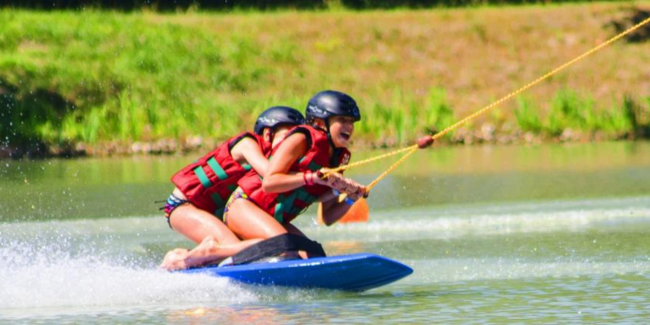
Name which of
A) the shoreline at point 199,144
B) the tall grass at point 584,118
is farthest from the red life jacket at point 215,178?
the tall grass at point 584,118

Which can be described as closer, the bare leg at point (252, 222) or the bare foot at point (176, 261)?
the bare leg at point (252, 222)

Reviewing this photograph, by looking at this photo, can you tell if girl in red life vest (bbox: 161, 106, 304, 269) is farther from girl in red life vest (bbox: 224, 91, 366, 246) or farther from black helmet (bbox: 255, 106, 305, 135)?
girl in red life vest (bbox: 224, 91, 366, 246)

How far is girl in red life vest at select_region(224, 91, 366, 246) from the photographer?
28.8 ft

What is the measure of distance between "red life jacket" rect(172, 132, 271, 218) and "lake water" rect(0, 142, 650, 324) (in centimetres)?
57

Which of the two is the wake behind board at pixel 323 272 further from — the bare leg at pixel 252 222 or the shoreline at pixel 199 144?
the shoreline at pixel 199 144

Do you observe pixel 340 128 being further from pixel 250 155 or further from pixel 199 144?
pixel 199 144

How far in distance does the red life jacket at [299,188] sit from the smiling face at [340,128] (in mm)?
52

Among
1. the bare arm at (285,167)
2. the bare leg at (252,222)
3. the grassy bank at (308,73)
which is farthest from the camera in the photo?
the grassy bank at (308,73)

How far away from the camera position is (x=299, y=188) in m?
9.16

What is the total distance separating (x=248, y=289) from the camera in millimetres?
8914

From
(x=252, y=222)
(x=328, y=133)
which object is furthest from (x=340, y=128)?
(x=252, y=222)

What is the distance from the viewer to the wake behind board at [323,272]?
8766mm

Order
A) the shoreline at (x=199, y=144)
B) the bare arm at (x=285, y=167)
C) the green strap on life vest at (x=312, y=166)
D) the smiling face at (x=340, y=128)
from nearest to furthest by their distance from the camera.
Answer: the bare arm at (x=285, y=167)
the green strap on life vest at (x=312, y=166)
the smiling face at (x=340, y=128)
the shoreline at (x=199, y=144)

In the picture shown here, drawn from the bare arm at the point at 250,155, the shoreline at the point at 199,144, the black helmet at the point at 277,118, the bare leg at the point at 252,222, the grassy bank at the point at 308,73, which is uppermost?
the grassy bank at the point at 308,73
